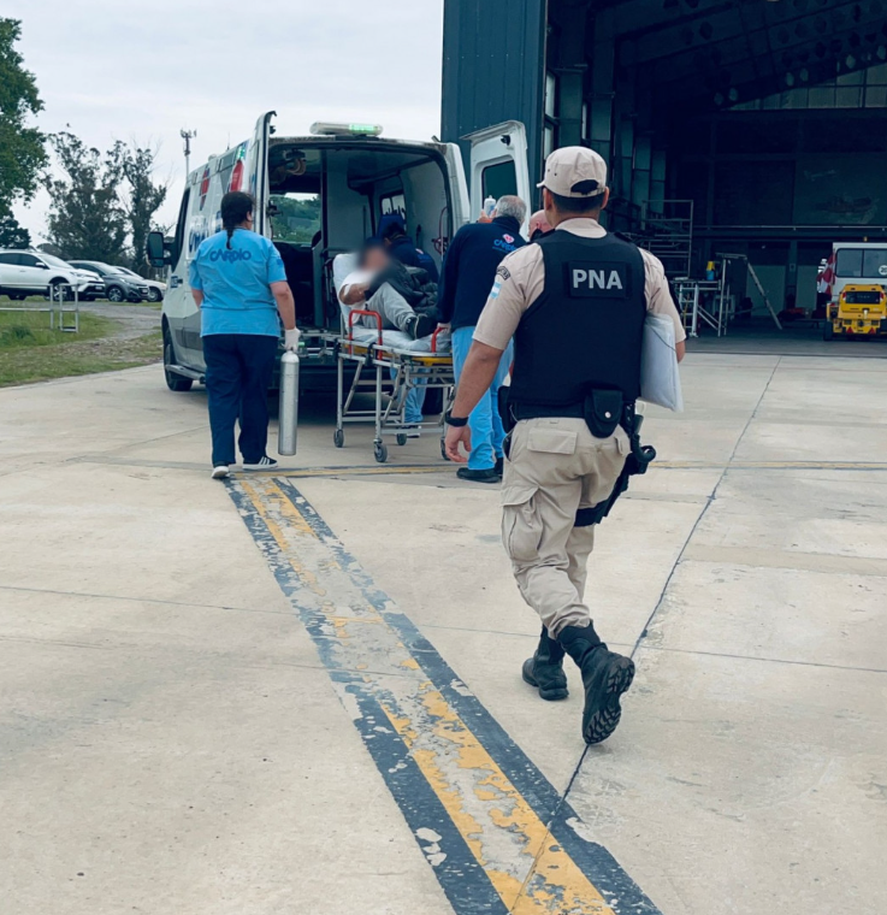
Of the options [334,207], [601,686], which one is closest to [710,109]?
[334,207]

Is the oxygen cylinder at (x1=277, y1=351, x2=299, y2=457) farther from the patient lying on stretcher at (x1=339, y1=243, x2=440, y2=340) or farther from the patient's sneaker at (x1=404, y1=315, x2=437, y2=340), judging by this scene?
the patient lying on stretcher at (x1=339, y1=243, x2=440, y2=340)

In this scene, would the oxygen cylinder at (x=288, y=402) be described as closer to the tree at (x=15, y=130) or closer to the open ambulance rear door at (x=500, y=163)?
the open ambulance rear door at (x=500, y=163)

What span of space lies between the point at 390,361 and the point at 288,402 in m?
0.88

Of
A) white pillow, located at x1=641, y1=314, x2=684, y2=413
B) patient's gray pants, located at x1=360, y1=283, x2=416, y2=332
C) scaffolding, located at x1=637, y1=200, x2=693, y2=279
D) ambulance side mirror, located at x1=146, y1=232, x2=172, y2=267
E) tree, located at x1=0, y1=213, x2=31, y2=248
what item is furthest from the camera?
tree, located at x1=0, y1=213, x2=31, y2=248

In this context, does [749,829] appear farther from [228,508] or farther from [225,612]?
[228,508]

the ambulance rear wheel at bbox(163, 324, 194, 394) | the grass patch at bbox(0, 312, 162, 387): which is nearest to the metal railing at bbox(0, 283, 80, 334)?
the grass patch at bbox(0, 312, 162, 387)

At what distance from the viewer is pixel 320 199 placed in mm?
11922

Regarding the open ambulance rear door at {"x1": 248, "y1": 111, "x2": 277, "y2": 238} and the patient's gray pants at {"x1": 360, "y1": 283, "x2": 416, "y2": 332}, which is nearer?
the patient's gray pants at {"x1": 360, "y1": 283, "x2": 416, "y2": 332}

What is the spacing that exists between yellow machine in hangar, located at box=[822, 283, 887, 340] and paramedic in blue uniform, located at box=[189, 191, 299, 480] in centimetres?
2162

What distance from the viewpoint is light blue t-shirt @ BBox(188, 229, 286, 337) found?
303 inches

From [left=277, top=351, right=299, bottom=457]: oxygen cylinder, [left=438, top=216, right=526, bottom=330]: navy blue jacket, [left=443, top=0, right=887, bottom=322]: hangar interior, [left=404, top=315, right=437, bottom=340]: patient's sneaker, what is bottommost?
[left=277, top=351, right=299, bottom=457]: oxygen cylinder

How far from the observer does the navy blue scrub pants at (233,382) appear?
7.77 m

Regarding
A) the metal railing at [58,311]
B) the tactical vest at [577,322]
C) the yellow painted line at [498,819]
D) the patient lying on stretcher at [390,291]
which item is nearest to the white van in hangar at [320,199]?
the patient lying on stretcher at [390,291]

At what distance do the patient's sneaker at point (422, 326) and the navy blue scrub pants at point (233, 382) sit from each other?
1.00 meters
